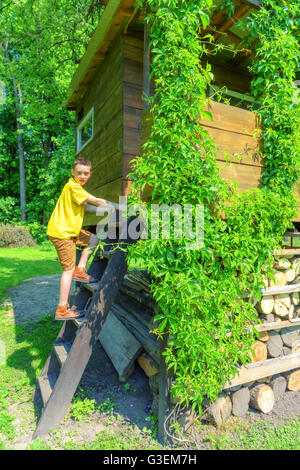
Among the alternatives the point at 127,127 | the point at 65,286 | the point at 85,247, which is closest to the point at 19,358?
the point at 65,286

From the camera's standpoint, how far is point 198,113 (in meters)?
2.65

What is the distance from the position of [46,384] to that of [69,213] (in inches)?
76.3

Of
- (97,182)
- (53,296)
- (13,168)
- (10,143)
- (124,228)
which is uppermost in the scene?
(10,143)

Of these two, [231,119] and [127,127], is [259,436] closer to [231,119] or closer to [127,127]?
[231,119]

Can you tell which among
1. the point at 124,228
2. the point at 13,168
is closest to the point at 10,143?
the point at 13,168

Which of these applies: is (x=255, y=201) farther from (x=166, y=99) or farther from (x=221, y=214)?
(x=166, y=99)

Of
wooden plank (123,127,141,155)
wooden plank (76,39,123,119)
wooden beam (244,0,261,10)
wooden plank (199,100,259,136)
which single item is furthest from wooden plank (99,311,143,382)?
wooden beam (244,0,261,10)

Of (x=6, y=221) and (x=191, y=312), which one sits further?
(x=6, y=221)

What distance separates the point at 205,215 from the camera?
103 inches

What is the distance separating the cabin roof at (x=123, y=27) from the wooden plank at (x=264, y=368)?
3.53m

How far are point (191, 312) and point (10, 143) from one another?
24.9 m

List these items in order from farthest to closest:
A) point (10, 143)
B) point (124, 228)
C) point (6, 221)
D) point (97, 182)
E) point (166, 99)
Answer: point (10, 143)
point (6, 221)
point (97, 182)
point (124, 228)
point (166, 99)

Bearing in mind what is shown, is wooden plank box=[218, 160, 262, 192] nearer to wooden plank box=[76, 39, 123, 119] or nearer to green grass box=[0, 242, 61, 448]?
wooden plank box=[76, 39, 123, 119]

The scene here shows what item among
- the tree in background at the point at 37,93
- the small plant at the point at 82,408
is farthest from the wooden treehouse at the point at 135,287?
the tree in background at the point at 37,93
